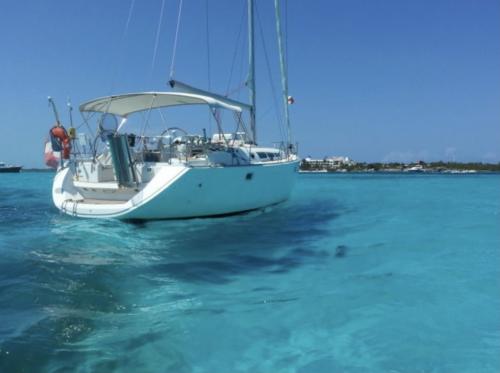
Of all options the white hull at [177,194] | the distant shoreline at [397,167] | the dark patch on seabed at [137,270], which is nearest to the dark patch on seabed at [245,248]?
the dark patch on seabed at [137,270]

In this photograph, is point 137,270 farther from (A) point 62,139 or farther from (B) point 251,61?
(B) point 251,61

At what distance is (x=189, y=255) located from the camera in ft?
21.6

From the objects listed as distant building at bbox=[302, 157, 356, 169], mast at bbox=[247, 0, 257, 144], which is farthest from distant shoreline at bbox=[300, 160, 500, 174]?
mast at bbox=[247, 0, 257, 144]

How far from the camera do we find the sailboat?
8.53 meters

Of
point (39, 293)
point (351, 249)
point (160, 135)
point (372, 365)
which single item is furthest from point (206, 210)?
point (372, 365)

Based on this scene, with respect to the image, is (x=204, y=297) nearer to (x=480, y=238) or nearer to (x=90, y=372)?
(x=90, y=372)

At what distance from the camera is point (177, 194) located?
850 centimetres

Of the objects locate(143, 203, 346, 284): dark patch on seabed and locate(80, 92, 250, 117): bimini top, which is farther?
locate(80, 92, 250, 117): bimini top

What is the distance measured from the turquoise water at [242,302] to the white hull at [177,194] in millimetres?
489

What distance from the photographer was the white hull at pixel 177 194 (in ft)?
27.4

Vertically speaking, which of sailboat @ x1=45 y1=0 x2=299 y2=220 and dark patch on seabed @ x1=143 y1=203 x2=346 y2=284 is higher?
sailboat @ x1=45 y1=0 x2=299 y2=220

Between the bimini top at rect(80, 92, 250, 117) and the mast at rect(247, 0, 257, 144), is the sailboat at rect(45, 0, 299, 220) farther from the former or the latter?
the mast at rect(247, 0, 257, 144)

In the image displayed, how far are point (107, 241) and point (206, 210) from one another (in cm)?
262

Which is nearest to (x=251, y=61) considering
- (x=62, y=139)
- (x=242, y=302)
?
(x=62, y=139)
